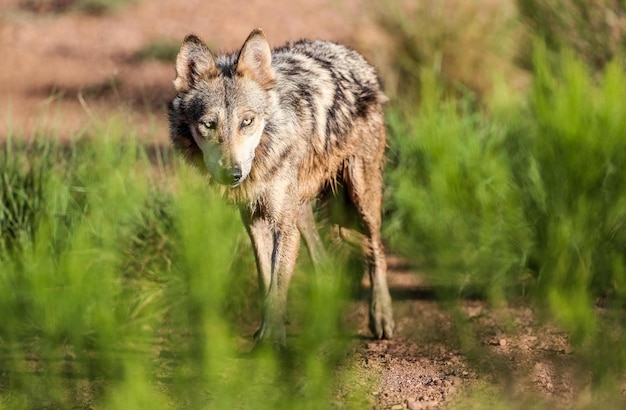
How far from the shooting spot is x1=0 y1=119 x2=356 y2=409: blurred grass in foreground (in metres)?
4.10

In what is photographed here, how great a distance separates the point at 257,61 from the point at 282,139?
0.39m

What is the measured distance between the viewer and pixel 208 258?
5.39m

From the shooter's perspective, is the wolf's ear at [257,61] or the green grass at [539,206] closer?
the wolf's ear at [257,61]

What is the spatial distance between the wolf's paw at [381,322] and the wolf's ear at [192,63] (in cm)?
168

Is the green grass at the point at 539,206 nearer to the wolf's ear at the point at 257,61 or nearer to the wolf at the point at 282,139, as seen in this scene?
the wolf at the point at 282,139

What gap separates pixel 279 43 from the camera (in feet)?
34.8

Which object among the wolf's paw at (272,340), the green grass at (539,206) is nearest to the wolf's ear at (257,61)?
the wolf's paw at (272,340)

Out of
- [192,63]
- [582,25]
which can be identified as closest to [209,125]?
[192,63]

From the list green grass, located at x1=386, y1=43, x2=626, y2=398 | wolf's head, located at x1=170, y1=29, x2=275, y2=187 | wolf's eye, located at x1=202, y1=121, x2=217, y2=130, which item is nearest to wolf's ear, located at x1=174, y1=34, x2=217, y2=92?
wolf's head, located at x1=170, y1=29, x2=275, y2=187

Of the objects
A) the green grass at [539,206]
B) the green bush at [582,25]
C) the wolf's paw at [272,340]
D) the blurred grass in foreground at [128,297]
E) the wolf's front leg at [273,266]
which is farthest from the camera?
the green bush at [582,25]

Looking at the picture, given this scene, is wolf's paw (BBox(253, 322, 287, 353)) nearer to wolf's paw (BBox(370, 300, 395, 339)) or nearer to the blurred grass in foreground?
the blurred grass in foreground

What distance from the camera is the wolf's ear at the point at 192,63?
194 inches

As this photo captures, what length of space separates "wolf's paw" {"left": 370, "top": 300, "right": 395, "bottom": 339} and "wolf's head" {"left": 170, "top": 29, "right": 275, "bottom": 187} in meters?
1.33

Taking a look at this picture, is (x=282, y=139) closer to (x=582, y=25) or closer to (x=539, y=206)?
(x=539, y=206)
